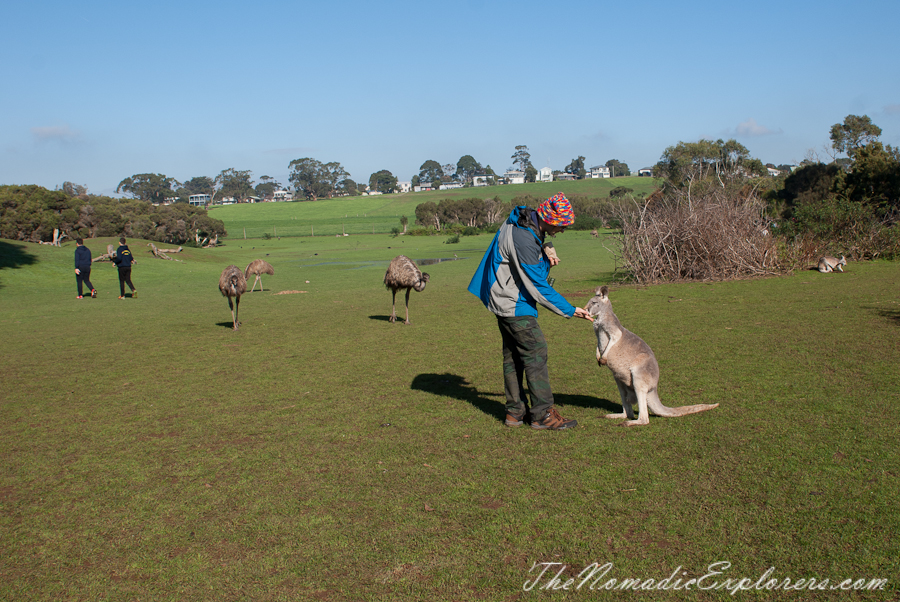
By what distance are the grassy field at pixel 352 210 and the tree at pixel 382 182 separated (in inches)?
1962

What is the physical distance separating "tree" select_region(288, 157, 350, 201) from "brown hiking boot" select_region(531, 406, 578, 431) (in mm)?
148492

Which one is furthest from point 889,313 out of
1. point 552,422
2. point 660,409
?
point 552,422

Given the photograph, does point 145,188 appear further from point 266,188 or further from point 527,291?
point 527,291

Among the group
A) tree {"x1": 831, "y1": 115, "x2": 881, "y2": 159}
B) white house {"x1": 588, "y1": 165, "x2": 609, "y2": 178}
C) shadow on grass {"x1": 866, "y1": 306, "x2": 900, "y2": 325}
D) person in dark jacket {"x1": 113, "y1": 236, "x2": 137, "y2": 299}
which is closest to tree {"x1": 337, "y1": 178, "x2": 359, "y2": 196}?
white house {"x1": 588, "y1": 165, "x2": 609, "y2": 178}

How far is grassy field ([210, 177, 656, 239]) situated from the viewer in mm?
92688

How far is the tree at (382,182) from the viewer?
18350 cm

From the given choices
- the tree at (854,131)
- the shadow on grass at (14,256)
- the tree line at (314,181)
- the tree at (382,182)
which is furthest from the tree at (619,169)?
the shadow on grass at (14,256)

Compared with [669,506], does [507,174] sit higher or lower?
higher

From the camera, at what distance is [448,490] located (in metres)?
4.99

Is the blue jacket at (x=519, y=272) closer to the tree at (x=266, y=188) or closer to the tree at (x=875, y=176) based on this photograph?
the tree at (x=875, y=176)

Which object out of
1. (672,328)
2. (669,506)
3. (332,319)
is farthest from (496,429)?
(332,319)

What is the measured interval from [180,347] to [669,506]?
1037 centimetres

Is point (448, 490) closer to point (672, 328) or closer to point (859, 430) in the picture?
point (859, 430)

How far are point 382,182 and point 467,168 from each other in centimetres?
2664
